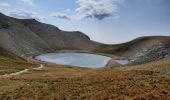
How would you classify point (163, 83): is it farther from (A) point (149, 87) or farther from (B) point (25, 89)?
(B) point (25, 89)

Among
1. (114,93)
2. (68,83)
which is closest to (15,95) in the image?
(68,83)

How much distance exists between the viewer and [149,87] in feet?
94.8

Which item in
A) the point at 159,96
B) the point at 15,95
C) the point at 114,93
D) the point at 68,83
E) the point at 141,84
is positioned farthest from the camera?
the point at 68,83

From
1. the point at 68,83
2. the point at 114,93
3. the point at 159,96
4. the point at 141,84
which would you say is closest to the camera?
the point at 159,96

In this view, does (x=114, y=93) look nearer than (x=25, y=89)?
Yes

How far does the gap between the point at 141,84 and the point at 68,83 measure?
9.67 metres

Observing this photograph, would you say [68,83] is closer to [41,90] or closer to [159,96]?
[41,90]

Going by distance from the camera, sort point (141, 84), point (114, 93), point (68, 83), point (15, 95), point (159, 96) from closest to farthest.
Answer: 1. point (159, 96)
2. point (114, 93)
3. point (141, 84)
4. point (15, 95)
5. point (68, 83)

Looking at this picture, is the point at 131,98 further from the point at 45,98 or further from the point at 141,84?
the point at 45,98

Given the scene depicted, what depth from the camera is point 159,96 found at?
83.9 feet

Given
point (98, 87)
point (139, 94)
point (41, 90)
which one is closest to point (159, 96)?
point (139, 94)

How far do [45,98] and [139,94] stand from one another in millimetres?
9268

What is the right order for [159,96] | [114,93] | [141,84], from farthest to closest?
[141,84]
[114,93]
[159,96]

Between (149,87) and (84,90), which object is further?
(84,90)
